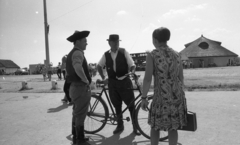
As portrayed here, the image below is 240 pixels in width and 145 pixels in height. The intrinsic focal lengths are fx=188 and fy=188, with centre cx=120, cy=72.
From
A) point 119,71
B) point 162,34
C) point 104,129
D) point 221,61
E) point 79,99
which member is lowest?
point 104,129

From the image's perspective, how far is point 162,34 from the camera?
2408mm

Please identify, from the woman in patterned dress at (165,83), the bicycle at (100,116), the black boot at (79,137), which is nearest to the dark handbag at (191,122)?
the woman in patterned dress at (165,83)

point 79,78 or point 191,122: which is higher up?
point 79,78

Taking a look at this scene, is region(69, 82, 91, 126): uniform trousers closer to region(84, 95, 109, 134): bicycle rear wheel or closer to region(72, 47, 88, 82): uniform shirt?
region(72, 47, 88, 82): uniform shirt

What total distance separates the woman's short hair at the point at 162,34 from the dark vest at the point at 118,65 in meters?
1.61

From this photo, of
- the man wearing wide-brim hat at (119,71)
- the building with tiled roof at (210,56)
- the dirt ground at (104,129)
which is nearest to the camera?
the dirt ground at (104,129)

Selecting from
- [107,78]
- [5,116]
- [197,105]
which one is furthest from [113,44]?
A: [5,116]

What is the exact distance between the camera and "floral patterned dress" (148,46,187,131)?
2.41m

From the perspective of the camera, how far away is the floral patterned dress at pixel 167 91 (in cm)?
241

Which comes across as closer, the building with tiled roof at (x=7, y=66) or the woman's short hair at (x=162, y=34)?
the woman's short hair at (x=162, y=34)

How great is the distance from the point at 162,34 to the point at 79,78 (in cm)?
167

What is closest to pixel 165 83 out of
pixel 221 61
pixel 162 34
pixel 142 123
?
pixel 162 34

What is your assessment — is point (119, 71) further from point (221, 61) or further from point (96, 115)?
point (221, 61)

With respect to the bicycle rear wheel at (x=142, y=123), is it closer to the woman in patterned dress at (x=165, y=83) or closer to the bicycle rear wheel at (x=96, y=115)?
the bicycle rear wheel at (x=96, y=115)
